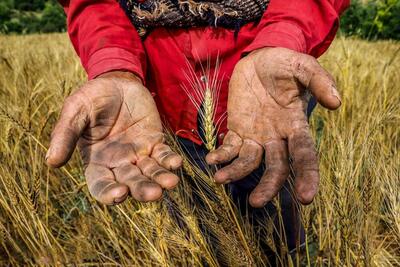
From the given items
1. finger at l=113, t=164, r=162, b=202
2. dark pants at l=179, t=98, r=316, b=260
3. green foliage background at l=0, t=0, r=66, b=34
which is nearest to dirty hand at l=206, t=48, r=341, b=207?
finger at l=113, t=164, r=162, b=202

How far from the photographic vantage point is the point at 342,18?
30.2ft

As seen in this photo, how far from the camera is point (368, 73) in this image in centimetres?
207

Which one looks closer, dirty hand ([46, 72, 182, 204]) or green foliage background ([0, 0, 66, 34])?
dirty hand ([46, 72, 182, 204])

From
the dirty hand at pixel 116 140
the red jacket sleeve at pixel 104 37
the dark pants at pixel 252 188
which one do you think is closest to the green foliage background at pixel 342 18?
the dark pants at pixel 252 188

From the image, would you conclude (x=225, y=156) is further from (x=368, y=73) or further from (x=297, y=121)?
(x=368, y=73)

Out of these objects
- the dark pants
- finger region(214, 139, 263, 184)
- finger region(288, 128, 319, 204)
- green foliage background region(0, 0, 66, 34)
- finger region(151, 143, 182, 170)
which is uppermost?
finger region(288, 128, 319, 204)

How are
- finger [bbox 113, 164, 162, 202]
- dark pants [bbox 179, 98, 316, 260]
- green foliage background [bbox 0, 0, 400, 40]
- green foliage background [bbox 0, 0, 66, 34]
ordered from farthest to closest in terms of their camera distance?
1. green foliage background [bbox 0, 0, 66, 34]
2. green foliage background [bbox 0, 0, 400, 40]
3. dark pants [bbox 179, 98, 316, 260]
4. finger [bbox 113, 164, 162, 202]

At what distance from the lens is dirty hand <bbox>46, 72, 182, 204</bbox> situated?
24.7 inches

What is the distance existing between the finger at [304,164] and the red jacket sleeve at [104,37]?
0.36m

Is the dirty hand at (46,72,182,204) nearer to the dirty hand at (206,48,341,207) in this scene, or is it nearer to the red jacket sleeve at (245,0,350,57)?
the dirty hand at (206,48,341,207)

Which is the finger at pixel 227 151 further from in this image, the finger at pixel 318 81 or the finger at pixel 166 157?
the finger at pixel 318 81

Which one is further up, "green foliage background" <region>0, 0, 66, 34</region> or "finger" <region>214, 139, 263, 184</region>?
"finger" <region>214, 139, 263, 184</region>

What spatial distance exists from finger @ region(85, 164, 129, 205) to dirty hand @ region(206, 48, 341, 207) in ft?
0.52

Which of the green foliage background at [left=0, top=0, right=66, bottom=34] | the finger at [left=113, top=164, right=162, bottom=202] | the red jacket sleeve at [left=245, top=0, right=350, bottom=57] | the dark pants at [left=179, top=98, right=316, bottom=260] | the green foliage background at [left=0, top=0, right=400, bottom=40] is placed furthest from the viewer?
the green foliage background at [left=0, top=0, right=66, bottom=34]
